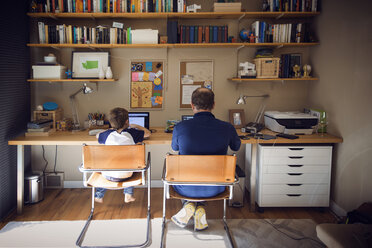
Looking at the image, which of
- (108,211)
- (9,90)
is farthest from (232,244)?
(9,90)

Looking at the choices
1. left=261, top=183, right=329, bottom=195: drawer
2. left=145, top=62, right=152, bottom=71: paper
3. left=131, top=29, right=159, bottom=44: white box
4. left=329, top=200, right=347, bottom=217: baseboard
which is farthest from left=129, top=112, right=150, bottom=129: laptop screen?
left=329, top=200, right=347, bottom=217: baseboard

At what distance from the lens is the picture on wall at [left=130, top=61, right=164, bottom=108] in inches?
134

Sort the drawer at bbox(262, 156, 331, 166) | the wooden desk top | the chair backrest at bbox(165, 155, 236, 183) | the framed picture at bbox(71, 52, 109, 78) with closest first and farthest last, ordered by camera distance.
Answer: the chair backrest at bbox(165, 155, 236, 183) → the wooden desk top → the drawer at bbox(262, 156, 331, 166) → the framed picture at bbox(71, 52, 109, 78)

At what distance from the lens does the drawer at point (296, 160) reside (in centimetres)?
279

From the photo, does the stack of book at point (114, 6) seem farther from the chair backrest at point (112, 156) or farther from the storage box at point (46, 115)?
the chair backrest at point (112, 156)

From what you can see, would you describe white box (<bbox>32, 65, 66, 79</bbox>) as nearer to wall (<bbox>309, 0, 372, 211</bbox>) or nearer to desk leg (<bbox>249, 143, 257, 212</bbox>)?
desk leg (<bbox>249, 143, 257, 212</bbox>)

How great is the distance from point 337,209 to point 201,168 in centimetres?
180

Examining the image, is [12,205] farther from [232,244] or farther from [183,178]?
[232,244]

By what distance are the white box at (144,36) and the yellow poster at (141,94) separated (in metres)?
0.53

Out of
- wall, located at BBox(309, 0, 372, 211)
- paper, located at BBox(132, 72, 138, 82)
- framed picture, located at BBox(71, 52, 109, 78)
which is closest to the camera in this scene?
wall, located at BBox(309, 0, 372, 211)

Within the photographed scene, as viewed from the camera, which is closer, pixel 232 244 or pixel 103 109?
pixel 232 244

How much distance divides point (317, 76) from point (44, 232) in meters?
3.31

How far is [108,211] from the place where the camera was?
9.41 ft

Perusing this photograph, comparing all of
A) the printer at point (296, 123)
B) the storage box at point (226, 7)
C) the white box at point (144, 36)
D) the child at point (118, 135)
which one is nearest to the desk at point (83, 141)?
the printer at point (296, 123)
